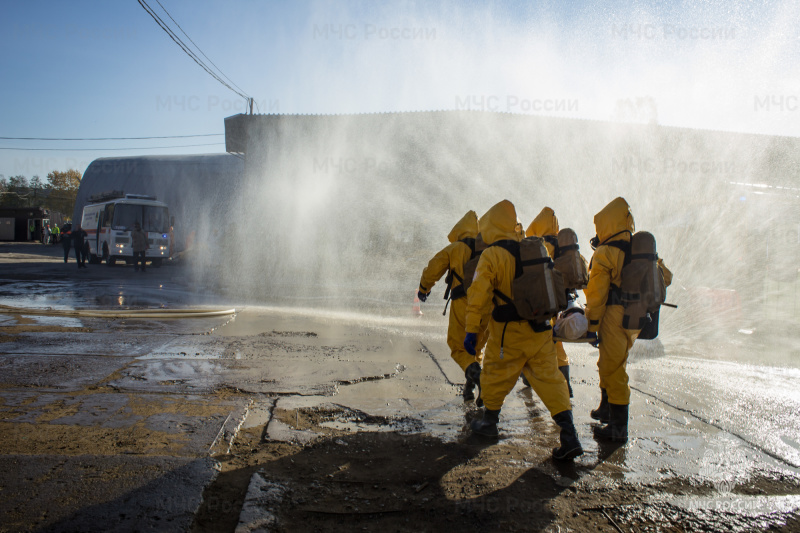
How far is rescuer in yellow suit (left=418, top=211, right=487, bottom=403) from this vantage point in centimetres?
461

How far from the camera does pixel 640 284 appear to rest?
3824 millimetres

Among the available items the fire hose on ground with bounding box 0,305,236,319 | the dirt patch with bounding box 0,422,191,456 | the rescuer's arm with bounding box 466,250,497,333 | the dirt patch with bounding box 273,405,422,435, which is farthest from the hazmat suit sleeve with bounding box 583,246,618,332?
the fire hose on ground with bounding box 0,305,236,319

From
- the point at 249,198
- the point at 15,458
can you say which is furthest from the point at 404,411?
the point at 249,198

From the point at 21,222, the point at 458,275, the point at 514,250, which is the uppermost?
the point at 21,222

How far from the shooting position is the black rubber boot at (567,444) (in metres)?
3.25

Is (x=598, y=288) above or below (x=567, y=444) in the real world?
above

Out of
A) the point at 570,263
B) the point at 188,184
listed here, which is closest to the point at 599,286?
the point at 570,263

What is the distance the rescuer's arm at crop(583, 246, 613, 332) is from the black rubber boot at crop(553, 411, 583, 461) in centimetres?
87

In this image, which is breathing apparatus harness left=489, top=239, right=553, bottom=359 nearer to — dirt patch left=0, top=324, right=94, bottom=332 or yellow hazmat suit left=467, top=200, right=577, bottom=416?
yellow hazmat suit left=467, top=200, right=577, bottom=416

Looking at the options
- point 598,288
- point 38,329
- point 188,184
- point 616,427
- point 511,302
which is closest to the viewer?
point 511,302

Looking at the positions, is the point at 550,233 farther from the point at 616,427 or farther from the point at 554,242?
the point at 616,427

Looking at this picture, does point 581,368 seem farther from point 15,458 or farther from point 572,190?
point 572,190

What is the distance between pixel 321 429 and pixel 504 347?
1434 mm

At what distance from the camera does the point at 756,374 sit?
20.5 ft
